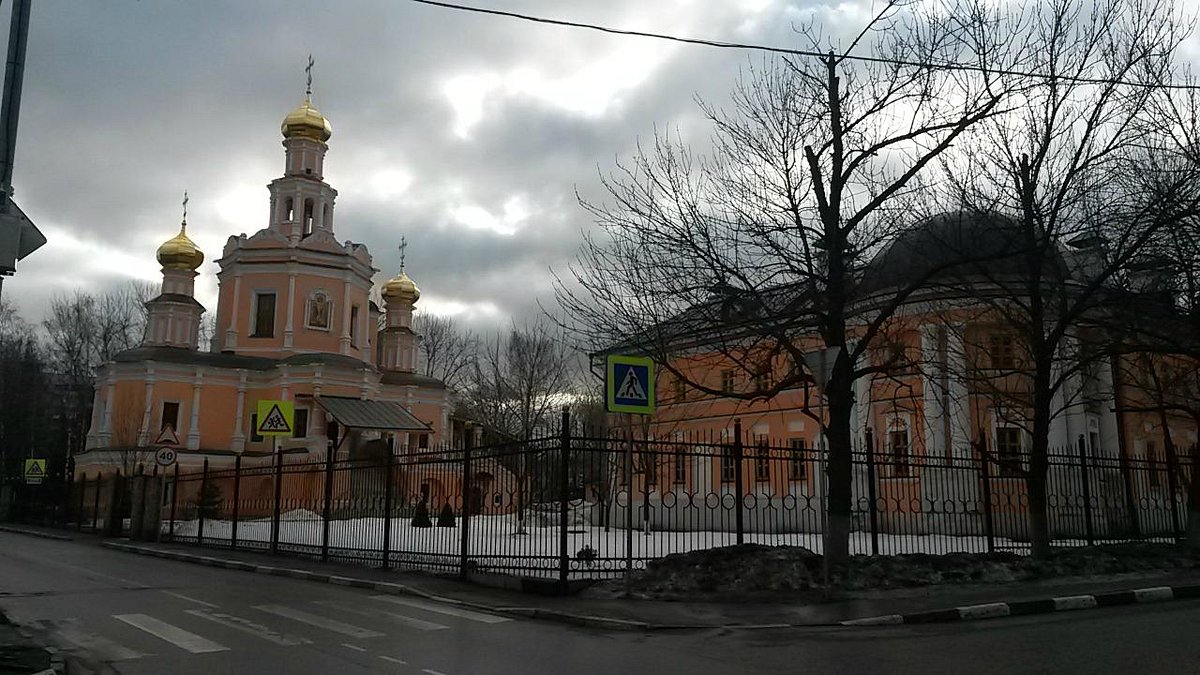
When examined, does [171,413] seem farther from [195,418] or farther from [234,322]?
[234,322]

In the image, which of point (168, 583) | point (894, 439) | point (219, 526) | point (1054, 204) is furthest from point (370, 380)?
point (1054, 204)

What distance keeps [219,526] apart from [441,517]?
38.6ft

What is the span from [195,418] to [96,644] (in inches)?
1700

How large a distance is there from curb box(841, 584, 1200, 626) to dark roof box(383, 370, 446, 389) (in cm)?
4695

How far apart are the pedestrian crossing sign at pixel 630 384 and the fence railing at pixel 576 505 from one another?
2.19 feet

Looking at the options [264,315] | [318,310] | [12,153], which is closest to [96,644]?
[12,153]

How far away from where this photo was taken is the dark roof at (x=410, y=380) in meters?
55.5

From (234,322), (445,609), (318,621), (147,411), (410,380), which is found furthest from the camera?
(410,380)

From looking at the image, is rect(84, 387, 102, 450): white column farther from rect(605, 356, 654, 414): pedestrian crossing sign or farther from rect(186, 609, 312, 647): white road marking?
rect(605, 356, 654, 414): pedestrian crossing sign

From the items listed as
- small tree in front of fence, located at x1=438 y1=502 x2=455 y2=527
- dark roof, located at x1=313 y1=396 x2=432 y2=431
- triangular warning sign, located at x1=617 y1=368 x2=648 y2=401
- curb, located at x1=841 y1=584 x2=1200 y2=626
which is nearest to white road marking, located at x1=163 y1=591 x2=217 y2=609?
small tree in front of fence, located at x1=438 y1=502 x2=455 y2=527

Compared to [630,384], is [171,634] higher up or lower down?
lower down

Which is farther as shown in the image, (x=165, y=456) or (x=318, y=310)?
(x=318, y=310)

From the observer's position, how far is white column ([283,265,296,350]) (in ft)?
166

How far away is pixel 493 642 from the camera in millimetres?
8977
